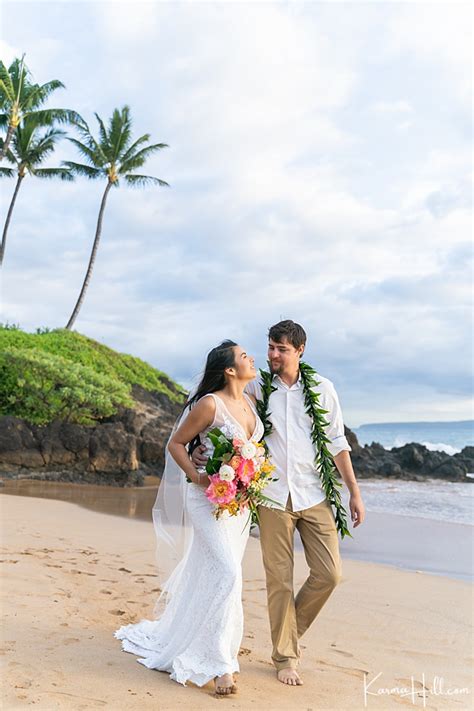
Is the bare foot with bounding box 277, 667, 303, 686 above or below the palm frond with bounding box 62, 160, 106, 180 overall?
below

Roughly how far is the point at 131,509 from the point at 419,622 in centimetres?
782

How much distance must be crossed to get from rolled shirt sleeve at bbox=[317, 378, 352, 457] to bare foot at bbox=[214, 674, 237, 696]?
5.48 feet

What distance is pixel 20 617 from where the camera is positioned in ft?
16.9

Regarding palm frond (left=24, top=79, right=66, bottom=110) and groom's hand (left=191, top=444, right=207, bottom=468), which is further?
palm frond (left=24, top=79, right=66, bottom=110)

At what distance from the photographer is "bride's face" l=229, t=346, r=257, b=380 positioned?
14.8 ft

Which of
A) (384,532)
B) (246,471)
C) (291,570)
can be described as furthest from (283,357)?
(384,532)

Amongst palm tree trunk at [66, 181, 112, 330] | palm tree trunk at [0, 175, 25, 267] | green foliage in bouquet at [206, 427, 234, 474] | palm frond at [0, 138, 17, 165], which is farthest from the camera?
palm tree trunk at [0, 175, 25, 267]

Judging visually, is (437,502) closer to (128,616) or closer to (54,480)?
(54,480)

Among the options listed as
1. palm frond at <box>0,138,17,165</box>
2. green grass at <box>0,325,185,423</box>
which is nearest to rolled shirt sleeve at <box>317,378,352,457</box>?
green grass at <box>0,325,185,423</box>

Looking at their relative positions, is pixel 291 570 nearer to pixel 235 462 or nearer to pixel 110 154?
pixel 235 462

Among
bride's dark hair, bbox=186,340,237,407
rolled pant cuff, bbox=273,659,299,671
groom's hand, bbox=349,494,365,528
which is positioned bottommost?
rolled pant cuff, bbox=273,659,299,671

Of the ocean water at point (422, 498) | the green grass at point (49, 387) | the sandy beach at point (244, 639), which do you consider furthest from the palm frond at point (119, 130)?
the sandy beach at point (244, 639)

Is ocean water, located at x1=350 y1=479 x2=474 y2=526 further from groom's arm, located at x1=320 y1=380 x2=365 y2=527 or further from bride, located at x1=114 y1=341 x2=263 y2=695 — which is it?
bride, located at x1=114 y1=341 x2=263 y2=695

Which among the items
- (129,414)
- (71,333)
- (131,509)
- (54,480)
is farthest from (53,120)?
(131,509)
